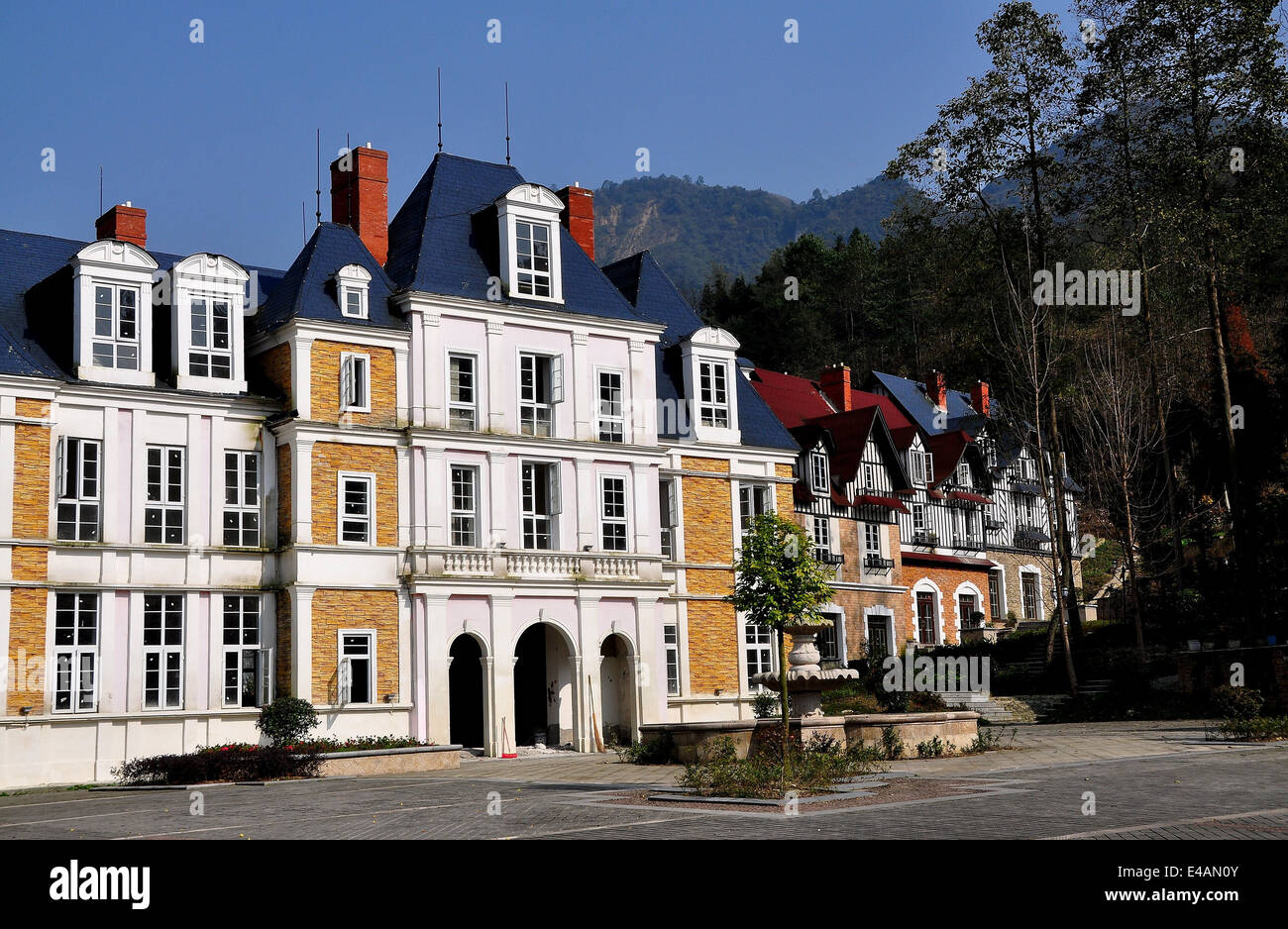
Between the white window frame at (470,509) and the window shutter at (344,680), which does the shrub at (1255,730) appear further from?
the window shutter at (344,680)

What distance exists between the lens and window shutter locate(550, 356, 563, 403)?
35.3 metres

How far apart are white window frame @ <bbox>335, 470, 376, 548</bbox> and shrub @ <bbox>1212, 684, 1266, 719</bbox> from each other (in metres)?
19.6

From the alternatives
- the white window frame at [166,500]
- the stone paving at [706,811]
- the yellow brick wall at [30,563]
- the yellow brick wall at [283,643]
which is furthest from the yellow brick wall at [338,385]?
the stone paving at [706,811]

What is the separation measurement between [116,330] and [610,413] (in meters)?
12.9

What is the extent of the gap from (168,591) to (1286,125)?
33.1m

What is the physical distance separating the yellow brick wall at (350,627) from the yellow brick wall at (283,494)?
5.65 ft

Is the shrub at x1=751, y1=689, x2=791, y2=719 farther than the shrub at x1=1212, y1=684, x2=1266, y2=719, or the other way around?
the shrub at x1=751, y1=689, x2=791, y2=719

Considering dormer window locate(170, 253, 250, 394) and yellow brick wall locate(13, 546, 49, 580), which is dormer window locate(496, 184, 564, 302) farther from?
yellow brick wall locate(13, 546, 49, 580)

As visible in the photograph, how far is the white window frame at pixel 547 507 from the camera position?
34719 millimetres

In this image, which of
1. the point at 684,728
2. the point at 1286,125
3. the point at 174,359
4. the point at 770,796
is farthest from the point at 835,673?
the point at 1286,125

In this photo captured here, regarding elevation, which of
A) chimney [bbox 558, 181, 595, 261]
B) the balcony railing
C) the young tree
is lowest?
the young tree

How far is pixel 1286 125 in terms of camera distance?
38625mm

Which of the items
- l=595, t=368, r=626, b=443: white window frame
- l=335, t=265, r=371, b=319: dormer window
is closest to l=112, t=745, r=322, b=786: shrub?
l=335, t=265, r=371, b=319: dormer window

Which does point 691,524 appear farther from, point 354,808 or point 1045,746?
point 354,808
